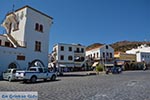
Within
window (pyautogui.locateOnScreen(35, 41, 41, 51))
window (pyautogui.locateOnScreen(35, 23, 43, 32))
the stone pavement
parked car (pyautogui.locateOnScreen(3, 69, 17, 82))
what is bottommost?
the stone pavement

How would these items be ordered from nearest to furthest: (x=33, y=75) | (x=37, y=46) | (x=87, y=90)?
(x=87, y=90) → (x=33, y=75) → (x=37, y=46)

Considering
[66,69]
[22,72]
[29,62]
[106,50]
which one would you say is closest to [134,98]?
[22,72]

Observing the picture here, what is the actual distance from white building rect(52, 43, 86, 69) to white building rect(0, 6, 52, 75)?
2785 centimetres

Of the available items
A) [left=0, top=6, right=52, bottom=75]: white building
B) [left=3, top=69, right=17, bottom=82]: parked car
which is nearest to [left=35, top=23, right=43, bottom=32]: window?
[left=0, top=6, right=52, bottom=75]: white building

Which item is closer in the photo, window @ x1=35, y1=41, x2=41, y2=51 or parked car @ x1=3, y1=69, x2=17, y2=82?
parked car @ x1=3, y1=69, x2=17, y2=82

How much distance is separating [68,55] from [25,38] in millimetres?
34057

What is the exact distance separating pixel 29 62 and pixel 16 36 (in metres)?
5.01

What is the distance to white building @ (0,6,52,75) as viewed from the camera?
2981cm

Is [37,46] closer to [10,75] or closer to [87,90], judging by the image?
[10,75]

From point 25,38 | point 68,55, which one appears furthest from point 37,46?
point 68,55

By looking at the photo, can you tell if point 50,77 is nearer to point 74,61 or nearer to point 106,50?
point 74,61

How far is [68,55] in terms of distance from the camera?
65125 millimetres

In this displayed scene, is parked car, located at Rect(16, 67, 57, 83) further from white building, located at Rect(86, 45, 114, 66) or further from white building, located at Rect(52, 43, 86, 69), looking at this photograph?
white building, located at Rect(86, 45, 114, 66)

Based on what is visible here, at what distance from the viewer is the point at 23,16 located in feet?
107
